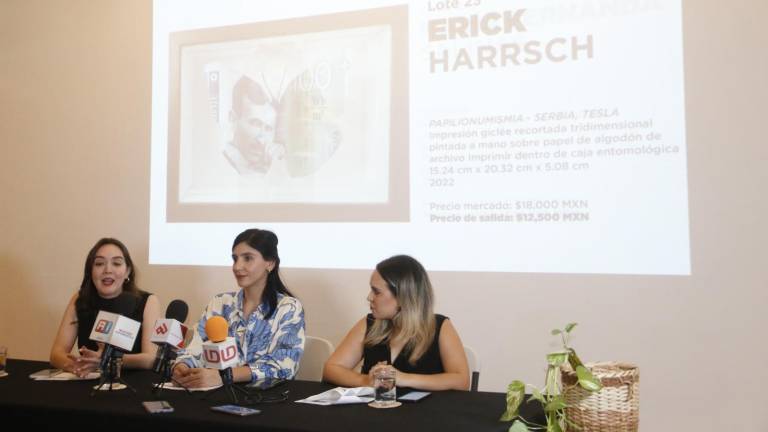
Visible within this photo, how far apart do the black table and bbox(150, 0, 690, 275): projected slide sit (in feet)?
4.30

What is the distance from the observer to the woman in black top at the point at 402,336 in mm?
2715

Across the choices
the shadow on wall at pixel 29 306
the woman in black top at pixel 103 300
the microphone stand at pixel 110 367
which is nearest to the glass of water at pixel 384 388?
the microphone stand at pixel 110 367

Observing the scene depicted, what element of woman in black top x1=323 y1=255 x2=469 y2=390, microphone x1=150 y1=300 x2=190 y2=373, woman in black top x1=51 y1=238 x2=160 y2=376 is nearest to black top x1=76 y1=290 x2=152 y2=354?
woman in black top x1=51 y1=238 x2=160 y2=376

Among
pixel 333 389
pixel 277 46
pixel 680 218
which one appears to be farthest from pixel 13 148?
pixel 680 218

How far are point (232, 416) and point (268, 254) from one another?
105 centimetres

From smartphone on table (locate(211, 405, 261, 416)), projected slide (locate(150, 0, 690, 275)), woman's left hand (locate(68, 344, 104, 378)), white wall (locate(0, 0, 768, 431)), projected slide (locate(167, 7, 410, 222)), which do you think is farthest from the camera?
projected slide (locate(167, 7, 410, 222))

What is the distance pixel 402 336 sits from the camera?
277 centimetres

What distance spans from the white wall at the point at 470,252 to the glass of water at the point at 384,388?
4.89 ft

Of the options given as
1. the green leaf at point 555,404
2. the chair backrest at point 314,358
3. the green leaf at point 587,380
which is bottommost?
the chair backrest at point 314,358

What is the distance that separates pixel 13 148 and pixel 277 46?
216 centimetres

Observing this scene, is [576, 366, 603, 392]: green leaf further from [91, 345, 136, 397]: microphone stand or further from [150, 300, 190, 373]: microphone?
[91, 345, 136, 397]: microphone stand

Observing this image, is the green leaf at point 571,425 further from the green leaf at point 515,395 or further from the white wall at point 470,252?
the white wall at point 470,252

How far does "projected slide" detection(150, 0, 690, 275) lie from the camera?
3.24 metres

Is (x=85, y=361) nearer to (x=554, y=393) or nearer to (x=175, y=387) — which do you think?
(x=175, y=387)
